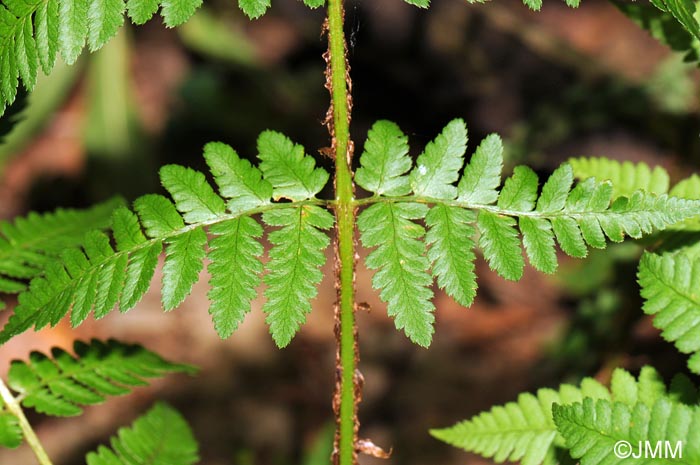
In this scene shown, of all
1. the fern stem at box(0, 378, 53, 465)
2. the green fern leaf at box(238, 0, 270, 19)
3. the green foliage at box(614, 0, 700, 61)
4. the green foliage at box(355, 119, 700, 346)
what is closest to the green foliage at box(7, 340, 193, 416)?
the fern stem at box(0, 378, 53, 465)

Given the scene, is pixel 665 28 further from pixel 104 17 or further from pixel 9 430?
pixel 9 430

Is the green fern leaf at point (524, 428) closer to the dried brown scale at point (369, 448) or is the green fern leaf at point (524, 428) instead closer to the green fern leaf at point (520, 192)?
Answer: the dried brown scale at point (369, 448)

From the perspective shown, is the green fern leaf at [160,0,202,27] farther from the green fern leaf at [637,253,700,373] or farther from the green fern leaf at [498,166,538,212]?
the green fern leaf at [637,253,700,373]

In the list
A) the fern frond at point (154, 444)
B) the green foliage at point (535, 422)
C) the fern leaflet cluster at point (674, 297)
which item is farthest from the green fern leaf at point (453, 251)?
the fern frond at point (154, 444)

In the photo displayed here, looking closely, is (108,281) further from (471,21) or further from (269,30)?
(269,30)

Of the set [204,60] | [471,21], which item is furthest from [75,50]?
[204,60]
